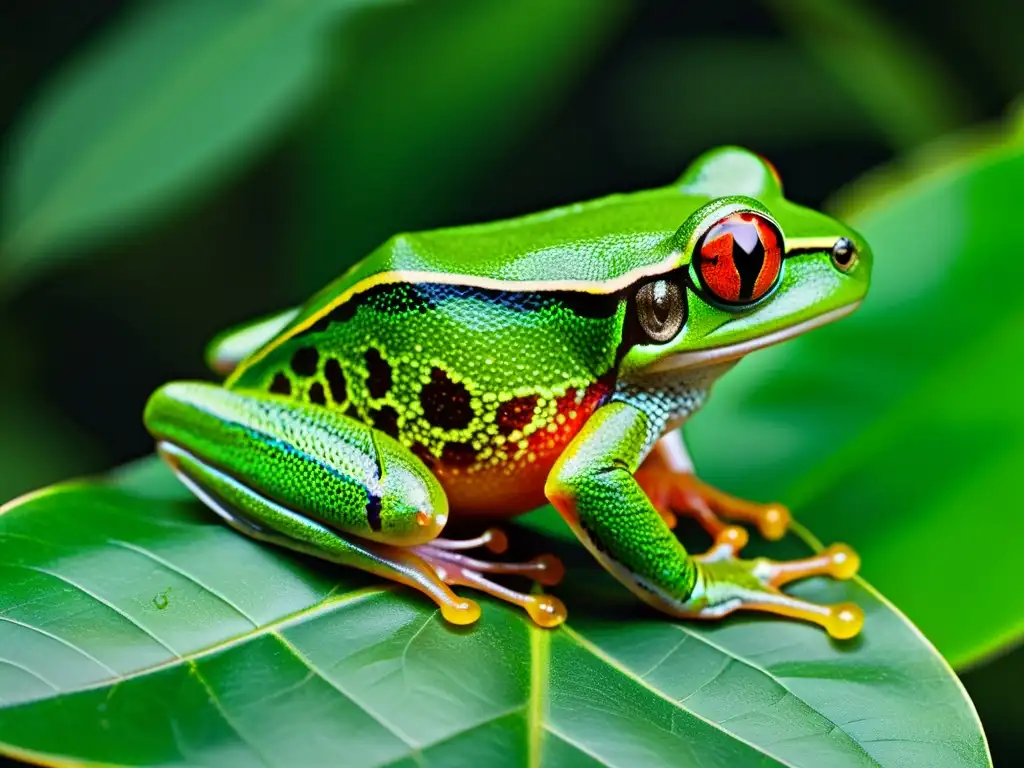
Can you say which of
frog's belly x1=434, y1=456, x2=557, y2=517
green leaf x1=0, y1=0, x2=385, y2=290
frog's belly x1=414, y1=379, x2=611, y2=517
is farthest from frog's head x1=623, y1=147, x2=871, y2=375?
green leaf x1=0, y1=0, x2=385, y2=290

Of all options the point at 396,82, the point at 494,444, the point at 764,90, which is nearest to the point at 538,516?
the point at 494,444

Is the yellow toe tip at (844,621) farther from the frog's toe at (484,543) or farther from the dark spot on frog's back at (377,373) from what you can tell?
the dark spot on frog's back at (377,373)

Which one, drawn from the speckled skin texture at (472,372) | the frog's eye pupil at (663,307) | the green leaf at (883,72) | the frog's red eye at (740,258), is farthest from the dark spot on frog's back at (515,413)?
the green leaf at (883,72)

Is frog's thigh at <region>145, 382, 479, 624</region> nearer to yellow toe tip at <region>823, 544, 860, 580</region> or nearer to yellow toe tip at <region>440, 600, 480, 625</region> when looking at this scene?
yellow toe tip at <region>440, 600, 480, 625</region>

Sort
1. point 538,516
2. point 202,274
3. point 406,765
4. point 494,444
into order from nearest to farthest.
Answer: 1. point 406,765
2. point 494,444
3. point 538,516
4. point 202,274

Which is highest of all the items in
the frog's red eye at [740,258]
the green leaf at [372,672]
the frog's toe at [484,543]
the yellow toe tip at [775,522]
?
the frog's red eye at [740,258]

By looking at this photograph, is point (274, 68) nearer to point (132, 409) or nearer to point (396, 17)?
point (396, 17)
